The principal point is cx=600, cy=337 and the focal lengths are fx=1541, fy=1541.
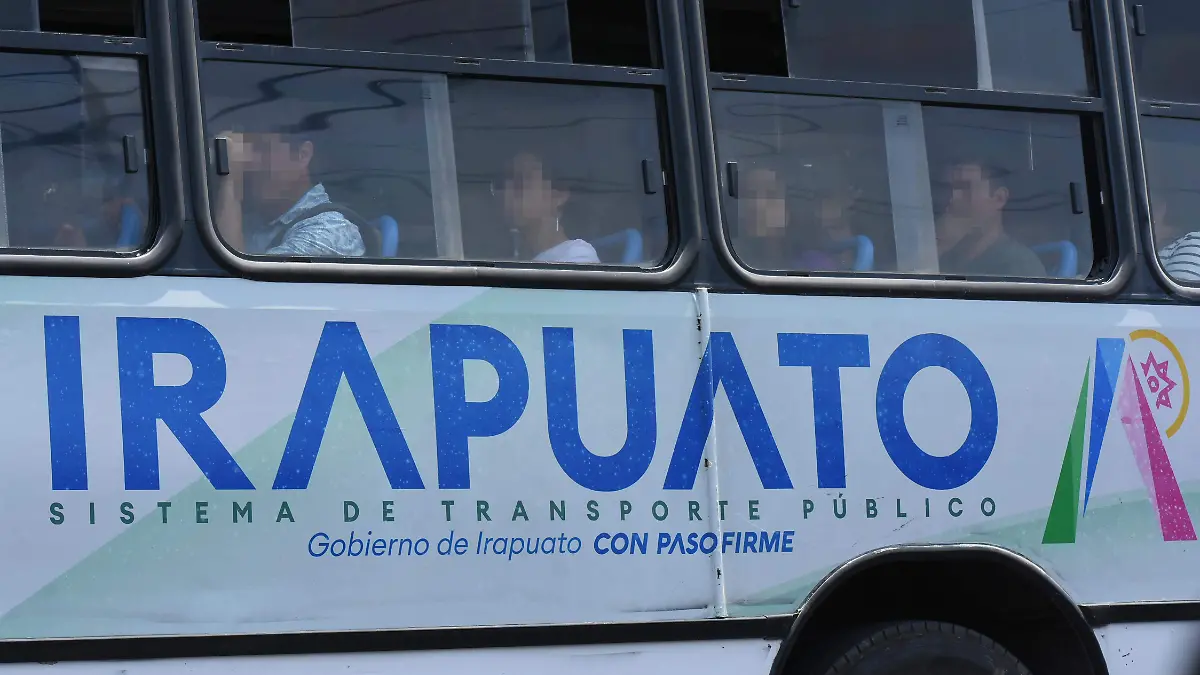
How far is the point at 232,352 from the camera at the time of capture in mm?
3711

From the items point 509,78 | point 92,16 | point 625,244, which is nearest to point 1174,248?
point 625,244

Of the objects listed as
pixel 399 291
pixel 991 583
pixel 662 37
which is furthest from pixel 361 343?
pixel 991 583

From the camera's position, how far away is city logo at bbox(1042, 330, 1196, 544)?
445 cm

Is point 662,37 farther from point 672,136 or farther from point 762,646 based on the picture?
point 762,646

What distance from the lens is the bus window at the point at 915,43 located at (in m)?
4.34

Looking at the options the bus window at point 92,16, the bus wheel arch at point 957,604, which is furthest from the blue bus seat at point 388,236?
the bus wheel arch at point 957,604

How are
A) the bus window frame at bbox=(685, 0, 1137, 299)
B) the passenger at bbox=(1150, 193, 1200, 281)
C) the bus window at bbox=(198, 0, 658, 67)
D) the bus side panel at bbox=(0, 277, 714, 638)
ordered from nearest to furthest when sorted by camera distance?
1. the bus side panel at bbox=(0, 277, 714, 638)
2. the bus window at bbox=(198, 0, 658, 67)
3. the bus window frame at bbox=(685, 0, 1137, 299)
4. the passenger at bbox=(1150, 193, 1200, 281)

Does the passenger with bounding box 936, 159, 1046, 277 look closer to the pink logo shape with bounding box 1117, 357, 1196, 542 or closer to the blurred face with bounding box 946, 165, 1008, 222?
the blurred face with bounding box 946, 165, 1008, 222

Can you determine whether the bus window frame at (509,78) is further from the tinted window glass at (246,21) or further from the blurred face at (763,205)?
the blurred face at (763,205)

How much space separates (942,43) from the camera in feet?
15.0

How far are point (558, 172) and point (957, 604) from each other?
175cm

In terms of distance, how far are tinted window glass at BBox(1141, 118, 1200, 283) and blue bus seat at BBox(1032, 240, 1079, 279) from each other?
281 mm

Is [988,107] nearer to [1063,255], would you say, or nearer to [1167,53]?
[1063,255]

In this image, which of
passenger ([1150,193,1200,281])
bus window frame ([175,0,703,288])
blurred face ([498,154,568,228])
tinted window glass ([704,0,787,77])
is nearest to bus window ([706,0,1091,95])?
tinted window glass ([704,0,787,77])
